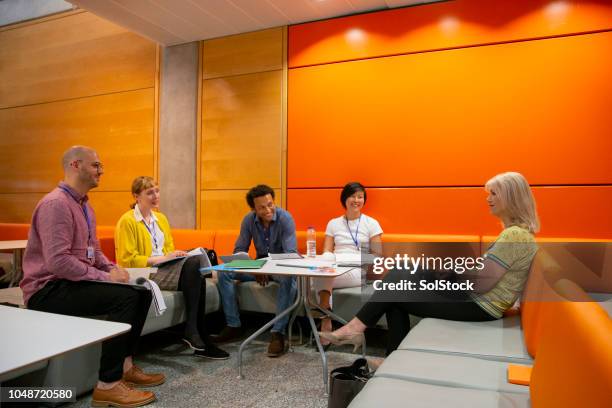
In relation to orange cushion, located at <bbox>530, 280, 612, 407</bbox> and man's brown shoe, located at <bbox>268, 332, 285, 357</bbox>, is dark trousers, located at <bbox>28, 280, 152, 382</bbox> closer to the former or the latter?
man's brown shoe, located at <bbox>268, 332, 285, 357</bbox>

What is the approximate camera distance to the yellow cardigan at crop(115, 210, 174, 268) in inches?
129

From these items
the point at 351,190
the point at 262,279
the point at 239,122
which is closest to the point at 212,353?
the point at 262,279

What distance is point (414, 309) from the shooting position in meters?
2.49

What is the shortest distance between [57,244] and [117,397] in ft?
2.82

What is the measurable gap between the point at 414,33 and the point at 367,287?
2375mm

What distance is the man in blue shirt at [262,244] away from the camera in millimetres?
3377

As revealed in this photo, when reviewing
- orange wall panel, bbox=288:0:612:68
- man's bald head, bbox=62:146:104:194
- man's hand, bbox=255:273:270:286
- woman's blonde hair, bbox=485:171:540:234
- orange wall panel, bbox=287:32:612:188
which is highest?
orange wall panel, bbox=288:0:612:68

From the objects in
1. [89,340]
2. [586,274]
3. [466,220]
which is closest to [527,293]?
[586,274]

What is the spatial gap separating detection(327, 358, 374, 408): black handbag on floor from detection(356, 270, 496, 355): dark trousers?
Result: 447 mm

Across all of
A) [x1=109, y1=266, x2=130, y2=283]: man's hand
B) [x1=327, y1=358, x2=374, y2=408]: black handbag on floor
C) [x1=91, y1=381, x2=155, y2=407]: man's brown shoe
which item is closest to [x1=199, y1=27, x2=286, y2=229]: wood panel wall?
[x1=109, y1=266, x2=130, y2=283]: man's hand

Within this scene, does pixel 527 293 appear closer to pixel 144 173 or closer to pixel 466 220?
pixel 466 220

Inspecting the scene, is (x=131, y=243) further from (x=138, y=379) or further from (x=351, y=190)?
(x=351, y=190)

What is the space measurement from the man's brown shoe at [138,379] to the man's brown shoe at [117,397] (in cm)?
25

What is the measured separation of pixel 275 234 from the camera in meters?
3.68
